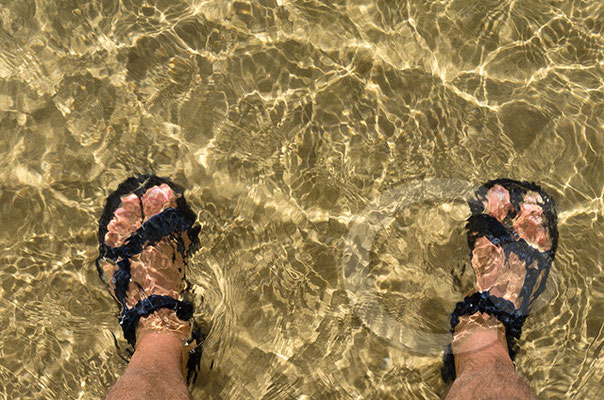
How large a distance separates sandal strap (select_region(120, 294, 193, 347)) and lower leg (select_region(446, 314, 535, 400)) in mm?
1669

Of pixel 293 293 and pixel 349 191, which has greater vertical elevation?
pixel 349 191

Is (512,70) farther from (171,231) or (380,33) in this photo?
(171,231)

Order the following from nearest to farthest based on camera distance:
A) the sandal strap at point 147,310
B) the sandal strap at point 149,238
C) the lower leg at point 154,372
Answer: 1. the lower leg at point 154,372
2. the sandal strap at point 147,310
3. the sandal strap at point 149,238

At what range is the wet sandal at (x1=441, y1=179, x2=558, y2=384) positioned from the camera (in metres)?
Answer: 3.54

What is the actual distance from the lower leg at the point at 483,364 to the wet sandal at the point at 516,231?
11 cm

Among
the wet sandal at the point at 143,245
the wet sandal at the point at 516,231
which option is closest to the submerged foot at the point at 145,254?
the wet sandal at the point at 143,245

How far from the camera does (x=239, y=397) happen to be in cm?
336

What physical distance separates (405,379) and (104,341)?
189cm

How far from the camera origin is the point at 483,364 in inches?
127

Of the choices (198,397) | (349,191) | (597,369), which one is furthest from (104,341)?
(597,369)

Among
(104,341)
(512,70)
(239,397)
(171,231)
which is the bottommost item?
(239,397)

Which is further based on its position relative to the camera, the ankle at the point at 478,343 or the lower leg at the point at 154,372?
the ankle at the point at 478,343

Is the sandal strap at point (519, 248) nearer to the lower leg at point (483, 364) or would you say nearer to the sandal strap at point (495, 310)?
the sandal strap at point (495, 310)

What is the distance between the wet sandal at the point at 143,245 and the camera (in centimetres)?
343
